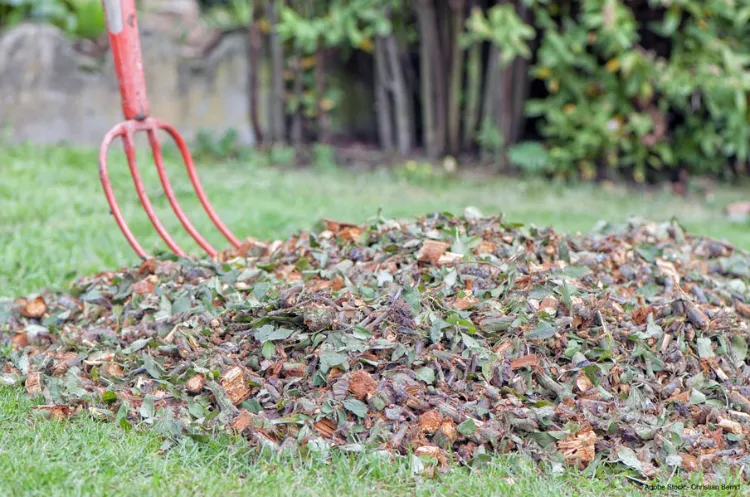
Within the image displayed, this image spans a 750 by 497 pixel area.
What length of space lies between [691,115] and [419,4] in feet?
7.11

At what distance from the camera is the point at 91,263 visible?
4156 mm

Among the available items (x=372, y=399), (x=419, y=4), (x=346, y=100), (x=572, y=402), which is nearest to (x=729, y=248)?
(x=572, y=402)

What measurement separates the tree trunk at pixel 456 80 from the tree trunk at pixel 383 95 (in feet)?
1.74

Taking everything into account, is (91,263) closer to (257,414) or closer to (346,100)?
(257,414)

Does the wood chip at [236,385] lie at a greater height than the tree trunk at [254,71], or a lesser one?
lesser

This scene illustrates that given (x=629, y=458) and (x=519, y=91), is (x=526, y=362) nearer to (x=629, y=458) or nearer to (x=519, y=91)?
(x=629, y=458)

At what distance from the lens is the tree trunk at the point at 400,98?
694 centimetres

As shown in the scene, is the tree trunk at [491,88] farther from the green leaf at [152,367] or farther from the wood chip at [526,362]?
the green leaf at [152,367]

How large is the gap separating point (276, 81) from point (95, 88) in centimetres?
137

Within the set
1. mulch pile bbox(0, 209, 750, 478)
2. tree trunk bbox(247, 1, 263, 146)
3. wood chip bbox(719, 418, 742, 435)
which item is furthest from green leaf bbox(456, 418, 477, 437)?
tree trunk bbox(247, 1, 263, 146)

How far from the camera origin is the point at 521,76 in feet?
22.0

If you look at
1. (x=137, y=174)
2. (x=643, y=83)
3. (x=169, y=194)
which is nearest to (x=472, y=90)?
(x=643, y=83)

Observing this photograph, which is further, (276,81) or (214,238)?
(276,81)

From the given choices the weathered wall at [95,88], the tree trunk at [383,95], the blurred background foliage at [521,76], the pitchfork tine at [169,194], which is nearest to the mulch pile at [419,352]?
the pitchfork tine at [169,194]
